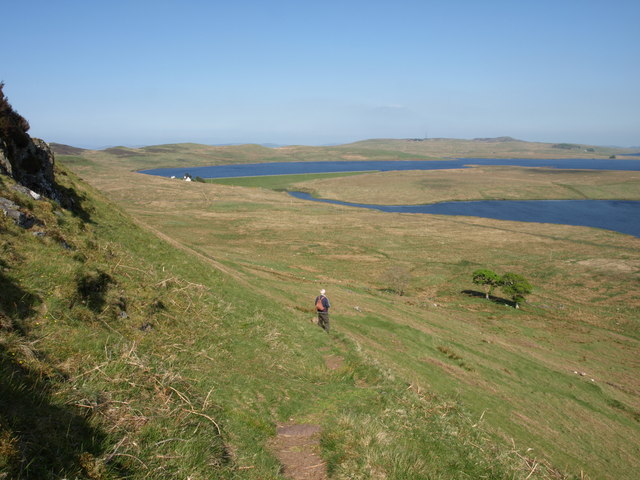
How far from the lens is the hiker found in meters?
21.5

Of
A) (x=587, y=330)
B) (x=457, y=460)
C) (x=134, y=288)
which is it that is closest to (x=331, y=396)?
(x=457, y=460)

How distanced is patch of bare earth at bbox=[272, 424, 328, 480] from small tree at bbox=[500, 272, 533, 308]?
50.3 m

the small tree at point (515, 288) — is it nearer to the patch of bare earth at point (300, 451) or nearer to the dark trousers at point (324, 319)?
the dark trousers at point (324, 319)

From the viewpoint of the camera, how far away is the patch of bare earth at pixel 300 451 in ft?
26.8

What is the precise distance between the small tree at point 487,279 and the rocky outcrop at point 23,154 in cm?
5320

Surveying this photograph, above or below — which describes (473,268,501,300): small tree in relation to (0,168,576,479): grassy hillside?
below

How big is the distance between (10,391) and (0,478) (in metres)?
2.11

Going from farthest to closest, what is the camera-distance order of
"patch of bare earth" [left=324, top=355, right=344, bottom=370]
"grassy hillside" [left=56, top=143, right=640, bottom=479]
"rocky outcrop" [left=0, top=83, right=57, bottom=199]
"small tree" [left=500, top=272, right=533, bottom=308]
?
1. "small tree" [left=500, top=272, right=533, bottom=308]
2. "rocky outcrop" [left=0, top=83, right=57, bottom=199]
3. "grassy hillside" [left=56, top=143, right=640, bottom=479]
4. "patch of bare earth" [left=324, top=355, right=344, bottom=370]

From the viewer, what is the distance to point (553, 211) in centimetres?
14425

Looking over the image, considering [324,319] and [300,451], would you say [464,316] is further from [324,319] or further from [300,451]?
[300,451]

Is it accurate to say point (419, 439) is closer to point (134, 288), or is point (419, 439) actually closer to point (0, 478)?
point (0, 478)

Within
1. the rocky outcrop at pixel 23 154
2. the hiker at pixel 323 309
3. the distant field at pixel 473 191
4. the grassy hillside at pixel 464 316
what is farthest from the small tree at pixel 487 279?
the distant field at pixel 473 191

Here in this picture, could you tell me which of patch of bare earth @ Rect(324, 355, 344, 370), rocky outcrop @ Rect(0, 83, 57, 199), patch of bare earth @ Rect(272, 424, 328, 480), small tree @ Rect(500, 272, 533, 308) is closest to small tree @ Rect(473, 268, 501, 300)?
small tree @ Rect(500, 272, 533, 308)

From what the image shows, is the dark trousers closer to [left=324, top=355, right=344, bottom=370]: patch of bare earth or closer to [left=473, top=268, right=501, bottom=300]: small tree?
[left=324, top=355, right=344, bottom=370]: patch of bare earth
